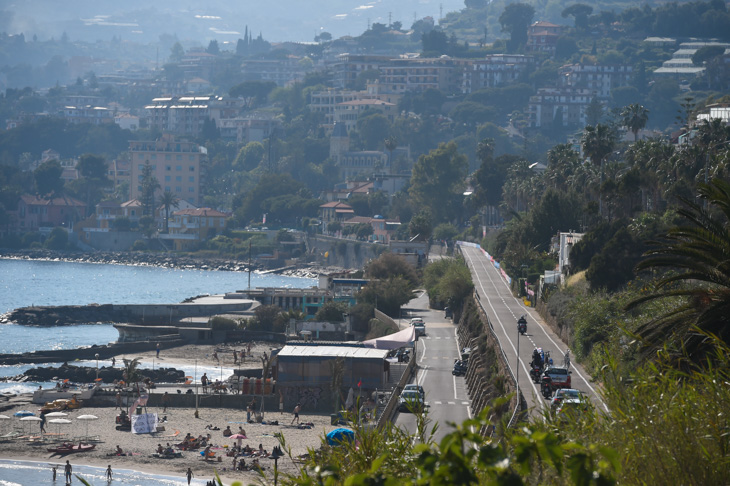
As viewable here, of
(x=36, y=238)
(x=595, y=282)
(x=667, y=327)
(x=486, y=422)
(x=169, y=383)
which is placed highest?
(x=486, y=422)

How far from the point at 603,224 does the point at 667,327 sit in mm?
40138

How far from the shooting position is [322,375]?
53.4m

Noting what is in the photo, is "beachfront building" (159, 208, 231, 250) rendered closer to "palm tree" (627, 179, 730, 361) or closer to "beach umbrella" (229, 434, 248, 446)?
"beach umbrella" (229, 434, 248, 446)

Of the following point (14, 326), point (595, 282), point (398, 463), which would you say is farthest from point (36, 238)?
point (398, 463)

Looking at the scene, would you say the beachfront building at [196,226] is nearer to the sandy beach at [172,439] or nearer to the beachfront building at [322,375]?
the sandy beach at [172,439]

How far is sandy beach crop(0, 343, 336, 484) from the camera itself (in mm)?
41925

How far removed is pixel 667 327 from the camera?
22.1 meters

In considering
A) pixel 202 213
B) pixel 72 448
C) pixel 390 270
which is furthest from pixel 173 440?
pixel 202 213

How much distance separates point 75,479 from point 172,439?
5.96 metres

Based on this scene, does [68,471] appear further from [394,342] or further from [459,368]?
[394,342]

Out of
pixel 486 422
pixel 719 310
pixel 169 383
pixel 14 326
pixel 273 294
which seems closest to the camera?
pixel 486 422

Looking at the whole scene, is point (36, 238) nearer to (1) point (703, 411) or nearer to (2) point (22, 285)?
(2) point (22, 285)

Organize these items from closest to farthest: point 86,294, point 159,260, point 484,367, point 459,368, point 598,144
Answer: point 484,367, point 459,368, point 598,144, point 86,294, point 159,260

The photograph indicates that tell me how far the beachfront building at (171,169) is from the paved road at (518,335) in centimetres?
10741
